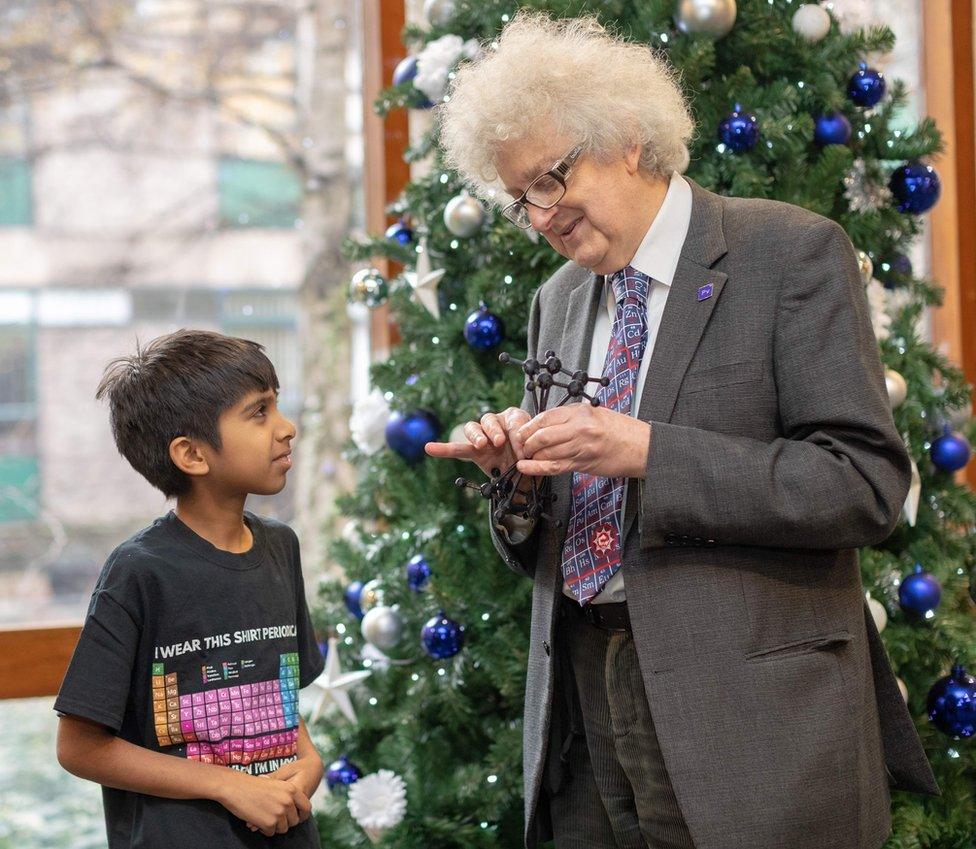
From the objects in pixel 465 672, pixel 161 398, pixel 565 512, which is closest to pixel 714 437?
pixel 565 512

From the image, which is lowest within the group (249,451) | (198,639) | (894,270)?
(198,639)

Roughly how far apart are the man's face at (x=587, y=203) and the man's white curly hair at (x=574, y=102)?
0.01m

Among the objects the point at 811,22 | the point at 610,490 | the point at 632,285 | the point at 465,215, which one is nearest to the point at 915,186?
the point at 811,22

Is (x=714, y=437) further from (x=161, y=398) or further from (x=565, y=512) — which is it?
(x=161, y=398)

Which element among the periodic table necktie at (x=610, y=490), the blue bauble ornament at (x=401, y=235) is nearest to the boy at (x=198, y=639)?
the periodic table necktie at (x=610, y=490)

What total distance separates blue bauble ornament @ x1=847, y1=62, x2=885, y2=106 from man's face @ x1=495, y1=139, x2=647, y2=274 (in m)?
1.08

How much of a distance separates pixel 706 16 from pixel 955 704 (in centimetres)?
146

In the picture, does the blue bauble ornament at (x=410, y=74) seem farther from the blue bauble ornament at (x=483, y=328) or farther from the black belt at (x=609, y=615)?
the black belt at (x=609, y=615)

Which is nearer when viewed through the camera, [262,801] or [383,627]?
[262,801]

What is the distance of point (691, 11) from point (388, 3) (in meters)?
1.12

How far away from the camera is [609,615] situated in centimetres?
146

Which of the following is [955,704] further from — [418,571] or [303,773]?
[303,773]

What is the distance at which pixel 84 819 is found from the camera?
2838 millimetres

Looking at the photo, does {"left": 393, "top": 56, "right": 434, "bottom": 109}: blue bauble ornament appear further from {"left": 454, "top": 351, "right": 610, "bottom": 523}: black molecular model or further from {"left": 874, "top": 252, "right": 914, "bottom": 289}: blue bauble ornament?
{"left": 454, "top": 351, "right": 610, "bottom": 523}: black molecular model
